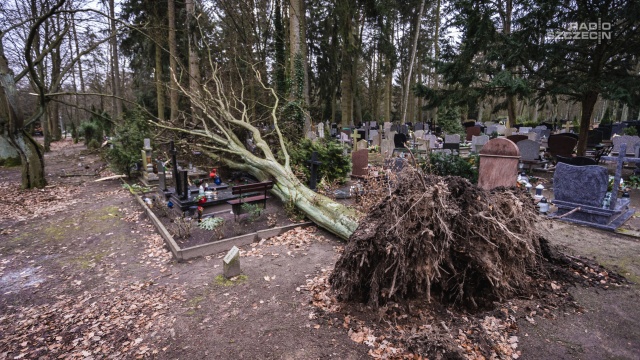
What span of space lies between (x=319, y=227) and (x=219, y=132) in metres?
6.61

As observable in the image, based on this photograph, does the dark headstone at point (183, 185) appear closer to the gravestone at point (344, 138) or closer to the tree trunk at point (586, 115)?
the gravestone at point (344, 138)

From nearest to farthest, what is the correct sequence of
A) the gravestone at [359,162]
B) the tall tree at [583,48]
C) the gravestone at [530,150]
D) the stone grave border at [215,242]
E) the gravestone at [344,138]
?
the stone grave border at [215,242] < the tall tree at [583,48] < the gravestone at [359,162] < the gravestone at [530,150] < the gravestone at [344,138]

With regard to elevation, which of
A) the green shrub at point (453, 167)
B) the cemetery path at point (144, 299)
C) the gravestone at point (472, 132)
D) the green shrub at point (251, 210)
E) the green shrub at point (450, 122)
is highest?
the green shrub at point (450, 122)

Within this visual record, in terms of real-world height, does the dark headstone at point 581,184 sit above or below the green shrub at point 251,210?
above

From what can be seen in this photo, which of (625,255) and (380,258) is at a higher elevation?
(380,258)

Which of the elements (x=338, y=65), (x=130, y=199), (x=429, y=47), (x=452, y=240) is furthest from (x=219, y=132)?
(x=429, y=47)

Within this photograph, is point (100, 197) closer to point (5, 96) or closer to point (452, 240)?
point (5, 96)

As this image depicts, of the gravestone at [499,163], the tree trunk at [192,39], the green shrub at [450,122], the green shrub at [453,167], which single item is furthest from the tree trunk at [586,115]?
the tree trunk at [192,39]

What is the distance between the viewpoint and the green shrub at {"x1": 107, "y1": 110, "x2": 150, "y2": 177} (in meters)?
11.3

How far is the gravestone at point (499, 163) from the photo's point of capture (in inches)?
258

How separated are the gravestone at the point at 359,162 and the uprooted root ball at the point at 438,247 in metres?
6.87

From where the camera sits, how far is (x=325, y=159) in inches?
380

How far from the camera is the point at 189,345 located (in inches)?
127

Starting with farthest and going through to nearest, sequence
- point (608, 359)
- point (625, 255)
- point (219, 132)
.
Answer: point (219, 132)
point (625, 255)
point (608, 359)
